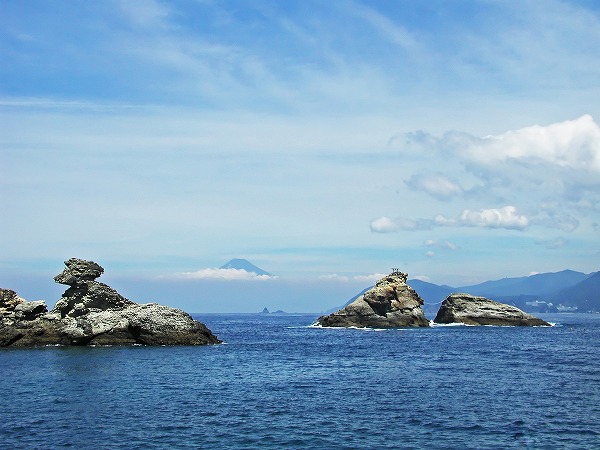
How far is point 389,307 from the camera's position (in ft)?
480

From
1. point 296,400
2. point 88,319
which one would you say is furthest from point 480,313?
point 296,400

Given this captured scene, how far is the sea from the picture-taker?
3488cm

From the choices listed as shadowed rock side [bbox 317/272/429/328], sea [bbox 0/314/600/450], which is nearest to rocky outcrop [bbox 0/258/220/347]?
sea [bbox 0/314/600/450]

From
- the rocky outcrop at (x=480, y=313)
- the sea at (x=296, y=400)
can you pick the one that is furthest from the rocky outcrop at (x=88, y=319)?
the rocky outcrop at (x=480, y=313)

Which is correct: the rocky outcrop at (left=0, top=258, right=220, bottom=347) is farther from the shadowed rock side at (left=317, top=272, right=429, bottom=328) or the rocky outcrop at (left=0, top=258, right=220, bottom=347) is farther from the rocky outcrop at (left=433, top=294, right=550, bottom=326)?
the rocky outcrop at (left=433, top=294, right=550, bottom=326)

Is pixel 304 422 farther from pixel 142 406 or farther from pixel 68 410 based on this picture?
pixel 68 410

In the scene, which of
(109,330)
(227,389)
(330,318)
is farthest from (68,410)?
(330,318)

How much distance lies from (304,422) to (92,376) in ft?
91.6

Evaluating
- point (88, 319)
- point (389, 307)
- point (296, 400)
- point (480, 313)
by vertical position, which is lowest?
point (296, 400)

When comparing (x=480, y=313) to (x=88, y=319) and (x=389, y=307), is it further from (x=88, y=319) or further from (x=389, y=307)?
(x=88, y=319)

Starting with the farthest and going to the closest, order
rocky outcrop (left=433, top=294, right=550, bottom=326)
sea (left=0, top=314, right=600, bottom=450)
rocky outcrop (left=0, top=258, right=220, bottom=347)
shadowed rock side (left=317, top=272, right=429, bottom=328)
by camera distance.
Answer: rocky outcrop (left=433, top=294, right=550, bottom=326), shadowed rock side (left=317, top=272, right=429, bottom=328), rocky outcrop (left=0, top=258, right=220, bottom=347), sea (left=0, top=314, right=600, bottom=450)

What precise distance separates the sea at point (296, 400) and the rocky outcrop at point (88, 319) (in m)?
6.20

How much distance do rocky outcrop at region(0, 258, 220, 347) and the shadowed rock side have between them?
60975 mm

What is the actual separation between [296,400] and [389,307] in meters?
102
